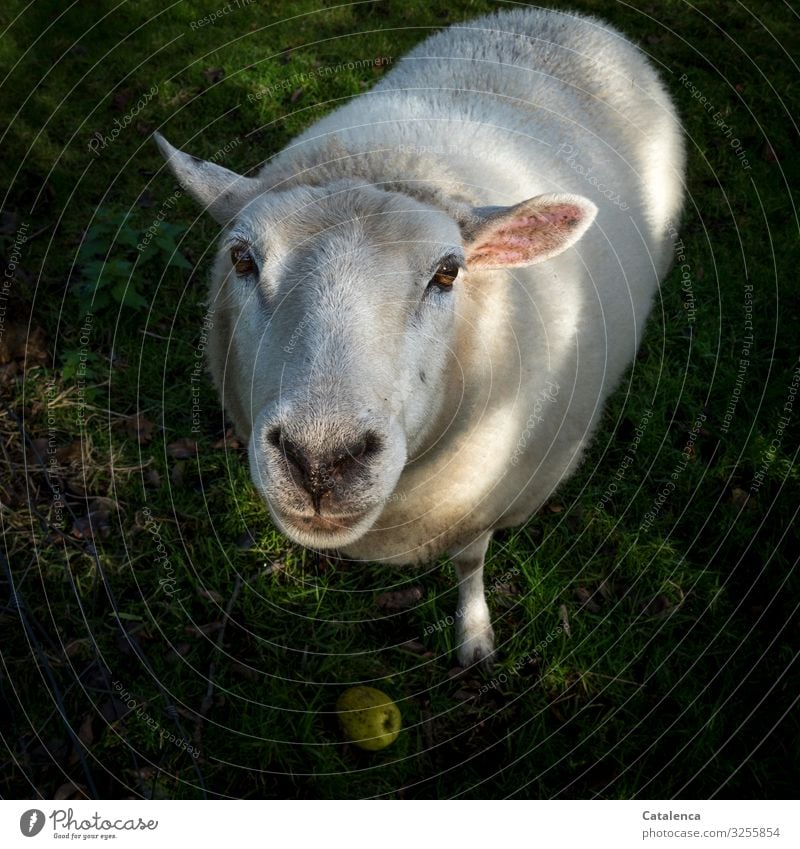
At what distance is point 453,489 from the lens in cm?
321

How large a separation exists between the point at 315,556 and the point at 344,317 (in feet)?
7.67

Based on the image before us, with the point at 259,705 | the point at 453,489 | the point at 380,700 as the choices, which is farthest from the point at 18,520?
the point at 453,489

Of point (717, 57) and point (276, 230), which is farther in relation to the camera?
point (717, 57)

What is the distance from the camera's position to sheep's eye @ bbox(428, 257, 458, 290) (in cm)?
256

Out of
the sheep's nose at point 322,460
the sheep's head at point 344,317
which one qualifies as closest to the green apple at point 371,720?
the sheep's head at point 344,317

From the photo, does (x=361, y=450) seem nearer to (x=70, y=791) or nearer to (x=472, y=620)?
(x=472, y=620)

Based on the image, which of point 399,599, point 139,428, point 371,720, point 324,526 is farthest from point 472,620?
point 139,428

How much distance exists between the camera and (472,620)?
3.91 metres

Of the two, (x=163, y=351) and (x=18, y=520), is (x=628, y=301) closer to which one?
(x=163, y=351)

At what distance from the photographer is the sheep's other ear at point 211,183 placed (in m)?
2.86

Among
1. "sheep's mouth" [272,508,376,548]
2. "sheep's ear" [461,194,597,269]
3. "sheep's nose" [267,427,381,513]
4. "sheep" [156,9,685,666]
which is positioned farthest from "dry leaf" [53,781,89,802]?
"sheep's ear" [461,194,597,269]

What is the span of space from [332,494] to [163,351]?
3566 millimetres

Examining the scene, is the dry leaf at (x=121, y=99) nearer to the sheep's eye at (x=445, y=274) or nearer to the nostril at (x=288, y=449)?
the sheep's eye at (x=445, y=274)

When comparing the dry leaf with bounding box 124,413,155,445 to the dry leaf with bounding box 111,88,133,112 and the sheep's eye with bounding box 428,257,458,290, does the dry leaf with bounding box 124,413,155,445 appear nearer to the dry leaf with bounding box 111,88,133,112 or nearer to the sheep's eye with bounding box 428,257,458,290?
the sheep's eye with bounding box 428,257,458,290
